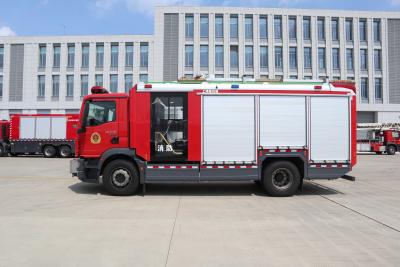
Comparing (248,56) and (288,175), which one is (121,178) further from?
(248,56)

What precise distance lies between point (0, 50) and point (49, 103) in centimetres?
1135

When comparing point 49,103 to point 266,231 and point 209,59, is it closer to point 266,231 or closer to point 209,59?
point 209,59

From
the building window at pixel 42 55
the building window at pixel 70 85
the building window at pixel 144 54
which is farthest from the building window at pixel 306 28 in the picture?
the building window at pixel 42 55

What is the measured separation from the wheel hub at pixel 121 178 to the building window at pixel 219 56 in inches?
1467

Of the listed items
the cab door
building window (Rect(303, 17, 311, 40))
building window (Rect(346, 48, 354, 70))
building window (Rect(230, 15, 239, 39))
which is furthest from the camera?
building window (Rect(346, 48, 354, 70))

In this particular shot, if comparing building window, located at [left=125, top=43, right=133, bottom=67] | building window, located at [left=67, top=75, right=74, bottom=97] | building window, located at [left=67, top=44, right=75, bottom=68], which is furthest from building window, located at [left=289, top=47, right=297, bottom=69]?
building window, located at [left=67, top=75, right=74, bottom=97]

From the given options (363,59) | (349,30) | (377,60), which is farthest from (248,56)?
(377,60)

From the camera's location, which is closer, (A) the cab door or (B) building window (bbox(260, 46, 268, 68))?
(A) the cab door

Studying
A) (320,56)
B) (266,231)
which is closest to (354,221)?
(266,231)

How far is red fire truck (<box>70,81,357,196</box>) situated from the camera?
860cm

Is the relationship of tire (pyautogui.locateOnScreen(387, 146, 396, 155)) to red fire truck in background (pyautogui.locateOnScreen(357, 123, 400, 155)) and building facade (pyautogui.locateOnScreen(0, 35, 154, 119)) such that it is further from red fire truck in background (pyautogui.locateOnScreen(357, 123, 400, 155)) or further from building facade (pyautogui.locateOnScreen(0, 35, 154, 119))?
building facade (pyautogui.locateOnScreen(0, 35, 154, 119))

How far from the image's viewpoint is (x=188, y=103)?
8.59 meters

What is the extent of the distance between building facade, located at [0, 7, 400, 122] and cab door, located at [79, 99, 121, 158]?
116ft

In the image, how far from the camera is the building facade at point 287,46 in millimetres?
43938
